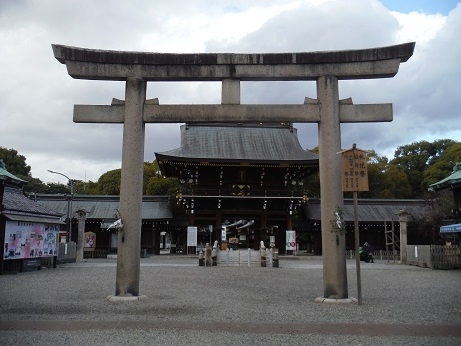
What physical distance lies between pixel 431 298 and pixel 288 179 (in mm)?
24045

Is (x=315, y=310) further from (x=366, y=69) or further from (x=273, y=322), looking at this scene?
(x=366, y=69)

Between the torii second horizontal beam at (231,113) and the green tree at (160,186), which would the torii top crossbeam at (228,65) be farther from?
the green tree at (160,186)

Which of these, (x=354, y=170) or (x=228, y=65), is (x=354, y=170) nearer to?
(x=354, y=170)

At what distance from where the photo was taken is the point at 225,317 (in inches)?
338

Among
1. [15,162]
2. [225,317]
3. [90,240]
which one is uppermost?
[15,162]

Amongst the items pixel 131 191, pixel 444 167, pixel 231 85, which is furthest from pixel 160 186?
pixel 231 85

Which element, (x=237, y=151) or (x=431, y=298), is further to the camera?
(x=237, y=151)

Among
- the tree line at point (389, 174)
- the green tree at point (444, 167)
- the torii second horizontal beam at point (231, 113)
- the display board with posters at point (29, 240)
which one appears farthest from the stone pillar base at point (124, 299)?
the green tree at point (444, 167)

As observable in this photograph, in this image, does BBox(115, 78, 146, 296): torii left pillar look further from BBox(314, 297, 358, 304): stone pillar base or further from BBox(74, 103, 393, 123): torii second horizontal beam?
BBox(314, 297, 358, 304): stone pillar base

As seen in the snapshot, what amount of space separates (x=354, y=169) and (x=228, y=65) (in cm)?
411

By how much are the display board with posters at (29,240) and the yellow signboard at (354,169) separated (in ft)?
48.0

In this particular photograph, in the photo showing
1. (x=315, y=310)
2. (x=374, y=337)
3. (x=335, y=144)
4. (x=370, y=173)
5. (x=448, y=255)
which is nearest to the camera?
(x=374, y=337)

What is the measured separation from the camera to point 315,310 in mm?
9352

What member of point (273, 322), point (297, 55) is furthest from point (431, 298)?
point (297, 55)
